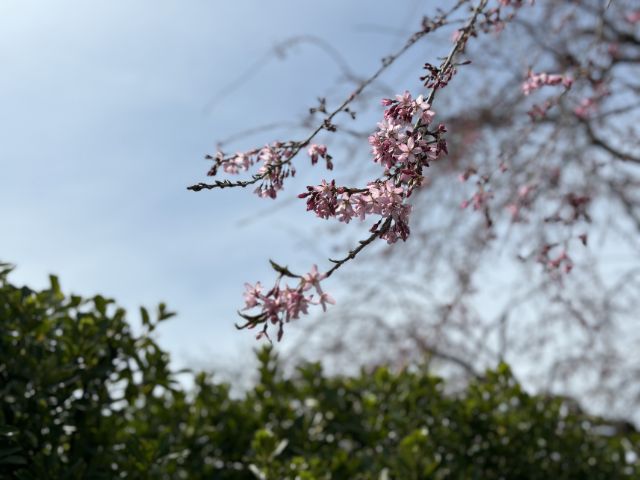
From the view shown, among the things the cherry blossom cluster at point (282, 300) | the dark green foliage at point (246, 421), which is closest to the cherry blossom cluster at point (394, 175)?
the cherry blossom cluster at point (282, 300)

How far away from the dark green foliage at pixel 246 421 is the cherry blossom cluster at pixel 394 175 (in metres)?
1.25

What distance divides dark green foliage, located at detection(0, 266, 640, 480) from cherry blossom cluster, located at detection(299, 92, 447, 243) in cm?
125

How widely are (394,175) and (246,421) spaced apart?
1957mm

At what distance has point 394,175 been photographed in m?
1.73

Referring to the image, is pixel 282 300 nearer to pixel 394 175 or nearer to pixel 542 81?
pixel 394 175

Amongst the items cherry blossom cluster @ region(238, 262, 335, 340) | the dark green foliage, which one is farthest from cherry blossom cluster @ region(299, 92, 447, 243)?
the dark green foliage

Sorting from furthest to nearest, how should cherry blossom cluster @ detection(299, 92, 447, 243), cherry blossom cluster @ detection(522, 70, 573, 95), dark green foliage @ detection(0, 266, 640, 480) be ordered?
1. cherry blossom cluster @ detection(522, 70, 573, 95)
2. dark green foliage @ detection(0, 266, 640, 480)
3. cherry blossom cluster @ detection(299, 92, 447, 243)

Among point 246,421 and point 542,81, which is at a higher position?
point 542,81

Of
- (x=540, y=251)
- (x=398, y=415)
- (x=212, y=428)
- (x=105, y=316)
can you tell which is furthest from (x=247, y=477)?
(x=540, y=251)

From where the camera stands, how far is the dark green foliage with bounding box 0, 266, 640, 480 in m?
2.53

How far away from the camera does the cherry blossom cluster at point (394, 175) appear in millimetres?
1685

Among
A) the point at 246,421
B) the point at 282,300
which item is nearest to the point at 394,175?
the point at 282,300

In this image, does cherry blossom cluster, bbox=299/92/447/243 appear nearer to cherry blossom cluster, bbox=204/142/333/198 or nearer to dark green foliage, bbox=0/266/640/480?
cherry blossom cluster, bbox=204/142/333/198

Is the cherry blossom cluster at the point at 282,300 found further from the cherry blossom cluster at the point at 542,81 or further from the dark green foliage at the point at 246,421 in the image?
the cherry blossom cluster at the point at 542,81
